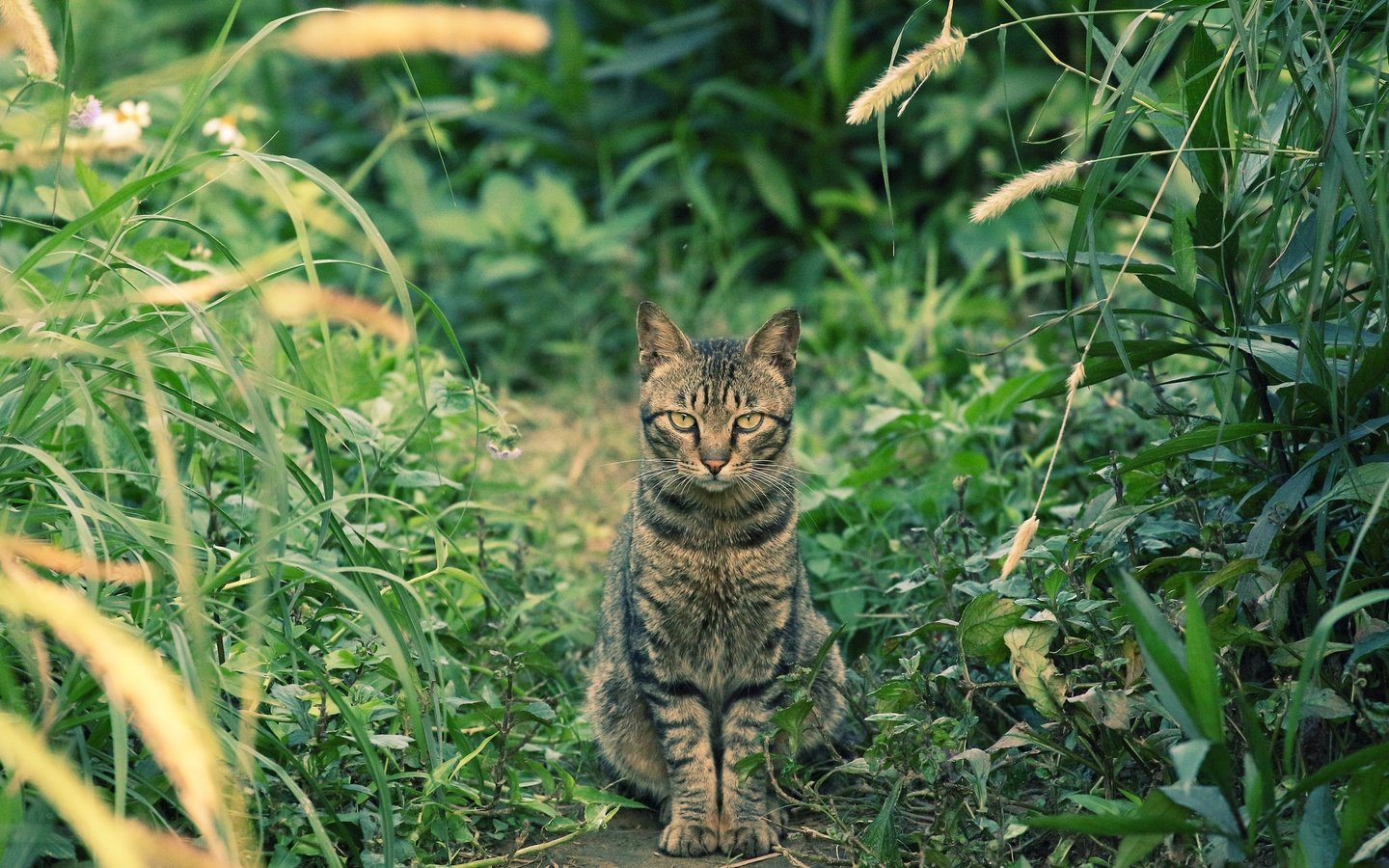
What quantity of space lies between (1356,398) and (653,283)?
429cm

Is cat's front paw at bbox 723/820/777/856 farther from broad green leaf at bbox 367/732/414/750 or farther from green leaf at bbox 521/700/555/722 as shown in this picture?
broad green leaf at bbox 367/732/414/750

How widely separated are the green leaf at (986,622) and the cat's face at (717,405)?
2.50 ft

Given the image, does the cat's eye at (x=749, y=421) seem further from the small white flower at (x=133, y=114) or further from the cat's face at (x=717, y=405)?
the small white flower at (x=133, y=114)

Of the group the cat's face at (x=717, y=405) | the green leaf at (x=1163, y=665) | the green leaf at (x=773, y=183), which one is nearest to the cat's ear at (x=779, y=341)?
the cat's face at (x=717, y=405)

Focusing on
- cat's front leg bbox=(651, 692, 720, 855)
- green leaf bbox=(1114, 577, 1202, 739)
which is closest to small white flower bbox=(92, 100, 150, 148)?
cat's front leg bbox=(651, 692, 720, 855)

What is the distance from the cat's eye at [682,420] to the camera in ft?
10.5

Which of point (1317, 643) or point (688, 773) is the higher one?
point (1317, 643)

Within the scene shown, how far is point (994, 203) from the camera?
2240 mm

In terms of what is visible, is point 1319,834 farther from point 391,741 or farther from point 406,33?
point 406,33

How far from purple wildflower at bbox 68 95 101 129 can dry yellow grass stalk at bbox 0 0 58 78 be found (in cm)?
92

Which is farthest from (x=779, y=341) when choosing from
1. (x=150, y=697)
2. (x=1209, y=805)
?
(x=150, y=697)

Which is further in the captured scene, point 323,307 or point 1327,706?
point 1327,706

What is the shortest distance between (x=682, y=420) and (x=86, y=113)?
164 centimetres

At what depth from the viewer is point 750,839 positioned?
285 centimetres
